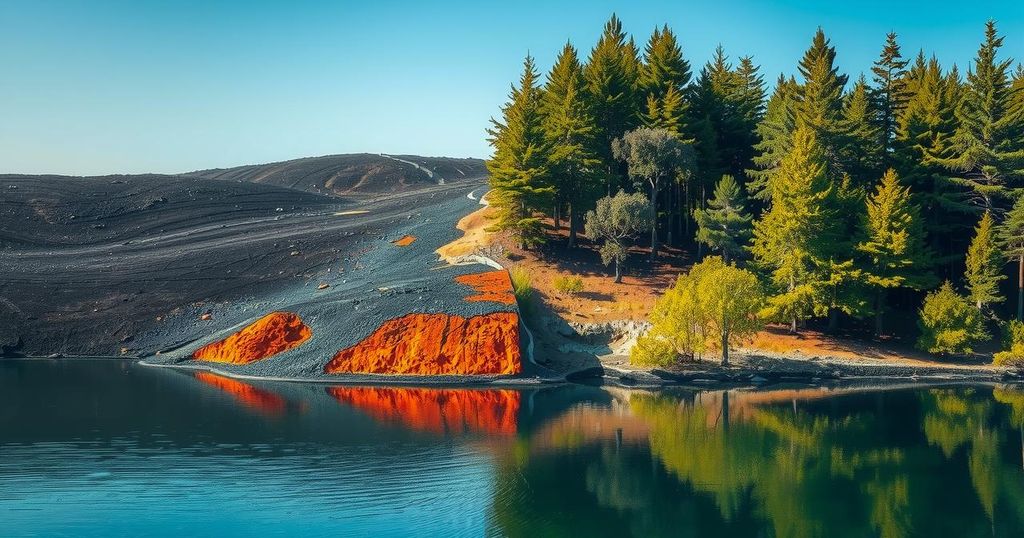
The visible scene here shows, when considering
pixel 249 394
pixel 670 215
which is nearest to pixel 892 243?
pixel 670 215

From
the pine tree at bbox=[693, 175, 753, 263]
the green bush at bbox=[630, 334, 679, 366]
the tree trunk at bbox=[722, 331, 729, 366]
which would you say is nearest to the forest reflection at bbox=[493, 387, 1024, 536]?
the green bush at bbox=[630, 334, 679, 366]

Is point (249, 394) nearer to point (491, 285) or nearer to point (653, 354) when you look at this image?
point (491, 285)

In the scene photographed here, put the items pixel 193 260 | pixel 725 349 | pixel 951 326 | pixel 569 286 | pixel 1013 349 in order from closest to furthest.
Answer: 1. pixel 725 349
2. pixel 1013 349
3. pixel 951 326
4. pixel 569 286
5. pixel 193 260

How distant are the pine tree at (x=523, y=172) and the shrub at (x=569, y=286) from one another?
15.7 feet

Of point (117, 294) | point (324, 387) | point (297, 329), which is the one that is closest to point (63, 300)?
point (117, 294)

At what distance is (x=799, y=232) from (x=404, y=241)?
36003mm

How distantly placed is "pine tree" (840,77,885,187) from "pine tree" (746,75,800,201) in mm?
4303

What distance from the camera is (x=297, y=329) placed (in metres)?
58.3

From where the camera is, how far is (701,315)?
181ft

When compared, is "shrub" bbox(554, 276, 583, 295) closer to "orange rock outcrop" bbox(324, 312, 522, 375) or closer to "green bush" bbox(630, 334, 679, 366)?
"orange rock outcrop" bbox(324, 312, 522, 375)

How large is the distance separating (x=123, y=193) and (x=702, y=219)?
6832cm

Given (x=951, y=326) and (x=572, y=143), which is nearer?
(x=951, y=326)

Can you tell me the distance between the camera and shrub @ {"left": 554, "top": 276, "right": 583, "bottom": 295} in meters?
65.2

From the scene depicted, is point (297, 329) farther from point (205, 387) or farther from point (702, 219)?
point (702, 219)
